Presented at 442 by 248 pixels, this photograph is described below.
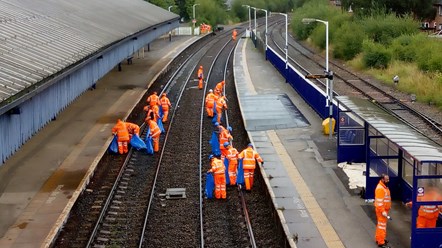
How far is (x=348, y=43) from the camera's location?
47.6 metres

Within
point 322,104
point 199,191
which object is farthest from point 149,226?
point 322,104

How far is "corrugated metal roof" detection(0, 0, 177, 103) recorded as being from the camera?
14688 millimetres

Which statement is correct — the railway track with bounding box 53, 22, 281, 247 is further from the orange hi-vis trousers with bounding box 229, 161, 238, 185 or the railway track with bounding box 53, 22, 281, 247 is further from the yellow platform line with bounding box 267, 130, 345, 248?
the yellow platform line with bounding box 267, 130, 345, 248

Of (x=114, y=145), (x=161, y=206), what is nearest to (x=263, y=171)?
(x=161, y=206)

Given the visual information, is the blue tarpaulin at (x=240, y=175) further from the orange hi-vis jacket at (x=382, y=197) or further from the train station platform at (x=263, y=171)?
the orange hi-vis jacket at (x=382, y=197)

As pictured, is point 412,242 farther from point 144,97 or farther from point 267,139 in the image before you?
point 144,97

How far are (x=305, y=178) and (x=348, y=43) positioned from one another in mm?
31971

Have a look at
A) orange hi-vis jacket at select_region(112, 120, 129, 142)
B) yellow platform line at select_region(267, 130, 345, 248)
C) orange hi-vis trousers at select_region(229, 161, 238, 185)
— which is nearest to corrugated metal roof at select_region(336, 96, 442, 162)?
yellow platform line at select_region(267, 130, 345, 248)

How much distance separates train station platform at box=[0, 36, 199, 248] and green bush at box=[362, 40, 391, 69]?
15.9 metres

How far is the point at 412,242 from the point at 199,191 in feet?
21.1

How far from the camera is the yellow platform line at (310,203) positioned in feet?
43.2

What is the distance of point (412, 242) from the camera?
12109 millimetres

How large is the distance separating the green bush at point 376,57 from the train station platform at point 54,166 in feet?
52.2

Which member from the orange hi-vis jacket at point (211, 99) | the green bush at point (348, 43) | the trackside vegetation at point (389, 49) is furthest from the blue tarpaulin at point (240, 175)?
the green bush at point (348, 43)
